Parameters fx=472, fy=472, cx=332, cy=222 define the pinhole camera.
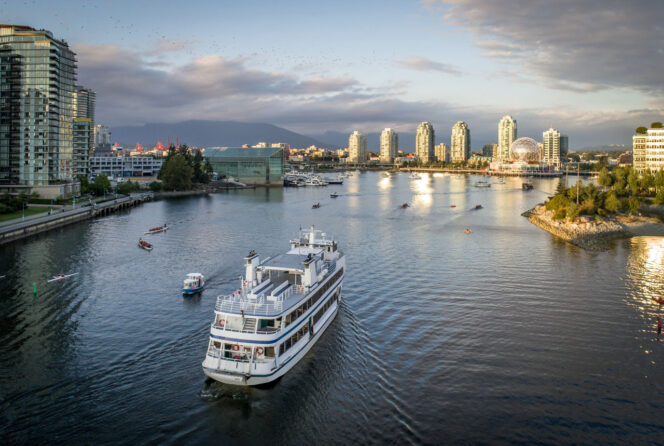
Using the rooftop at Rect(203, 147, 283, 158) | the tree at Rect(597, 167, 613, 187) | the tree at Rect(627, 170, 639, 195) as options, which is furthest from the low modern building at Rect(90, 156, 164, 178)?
the tree at Rect(627, 170, 639, 195)

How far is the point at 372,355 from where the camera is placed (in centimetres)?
1902

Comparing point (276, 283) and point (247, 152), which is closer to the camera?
point (276, 283)

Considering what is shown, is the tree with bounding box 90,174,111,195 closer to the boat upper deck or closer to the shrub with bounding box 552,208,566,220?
the boat upper deck

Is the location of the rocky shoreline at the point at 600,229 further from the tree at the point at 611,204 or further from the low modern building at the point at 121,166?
the low modern building at the point at 121,166

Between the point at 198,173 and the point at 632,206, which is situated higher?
the point at 198,173

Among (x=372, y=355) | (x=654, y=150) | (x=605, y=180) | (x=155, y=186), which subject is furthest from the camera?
(x=155, y=186)

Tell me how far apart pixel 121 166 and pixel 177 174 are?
34035 millimetres

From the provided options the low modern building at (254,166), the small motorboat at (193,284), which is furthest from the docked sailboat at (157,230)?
the low modern building at (254,166)

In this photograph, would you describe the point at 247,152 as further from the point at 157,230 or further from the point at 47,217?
the point at 157,230

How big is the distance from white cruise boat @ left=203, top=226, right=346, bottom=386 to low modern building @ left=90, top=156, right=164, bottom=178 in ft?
367

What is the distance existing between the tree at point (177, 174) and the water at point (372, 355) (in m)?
60.9

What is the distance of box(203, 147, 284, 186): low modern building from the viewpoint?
12312cm

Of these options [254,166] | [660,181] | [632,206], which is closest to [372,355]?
[632,206]

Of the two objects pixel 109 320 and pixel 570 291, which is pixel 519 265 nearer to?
pixel 570 291
